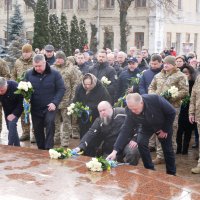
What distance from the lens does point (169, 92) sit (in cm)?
896

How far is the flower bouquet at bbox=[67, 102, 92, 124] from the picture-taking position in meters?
9.47

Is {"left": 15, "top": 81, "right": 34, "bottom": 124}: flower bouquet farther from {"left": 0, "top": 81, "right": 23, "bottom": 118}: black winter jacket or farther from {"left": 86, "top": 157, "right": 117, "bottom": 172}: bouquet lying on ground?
{"left": 86, "top": 157, "right": 117, "bottom": 172}: bouquet lying on ground

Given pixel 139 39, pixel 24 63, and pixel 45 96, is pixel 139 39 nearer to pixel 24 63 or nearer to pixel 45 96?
pixel 24 63

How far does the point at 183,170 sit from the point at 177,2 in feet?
120

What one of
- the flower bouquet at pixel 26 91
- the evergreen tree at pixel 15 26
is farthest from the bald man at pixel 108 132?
the evergreen tree at pixel 15 26

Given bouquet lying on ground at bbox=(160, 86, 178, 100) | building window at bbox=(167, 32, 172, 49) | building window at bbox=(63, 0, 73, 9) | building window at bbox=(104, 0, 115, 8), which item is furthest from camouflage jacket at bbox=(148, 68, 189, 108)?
building window at bbox=(63, 0, 73, 9)

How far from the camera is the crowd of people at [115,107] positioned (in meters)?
7.70

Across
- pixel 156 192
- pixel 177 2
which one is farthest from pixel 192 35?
pixel 156 192

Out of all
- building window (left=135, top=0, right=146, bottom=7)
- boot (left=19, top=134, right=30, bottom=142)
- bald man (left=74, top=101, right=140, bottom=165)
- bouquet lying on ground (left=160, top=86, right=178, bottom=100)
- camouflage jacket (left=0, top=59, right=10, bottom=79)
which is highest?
building window (left=135, top=0, right=146, bottom=7)

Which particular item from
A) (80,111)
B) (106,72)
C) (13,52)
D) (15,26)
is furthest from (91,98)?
(15,26)

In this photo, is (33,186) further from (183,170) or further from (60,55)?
(60,55)

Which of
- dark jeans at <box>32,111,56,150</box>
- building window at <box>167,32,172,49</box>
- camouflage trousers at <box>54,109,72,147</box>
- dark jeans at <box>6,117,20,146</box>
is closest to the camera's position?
dark jeans at <box>6,117,20,146</box>

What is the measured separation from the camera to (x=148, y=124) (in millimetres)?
7641

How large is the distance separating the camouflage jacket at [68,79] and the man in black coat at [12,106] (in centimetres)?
154
